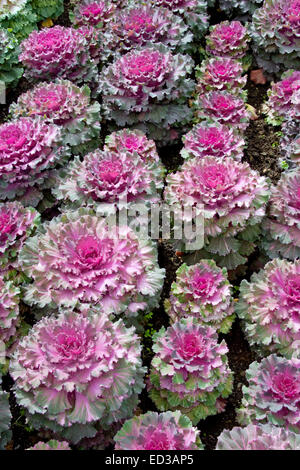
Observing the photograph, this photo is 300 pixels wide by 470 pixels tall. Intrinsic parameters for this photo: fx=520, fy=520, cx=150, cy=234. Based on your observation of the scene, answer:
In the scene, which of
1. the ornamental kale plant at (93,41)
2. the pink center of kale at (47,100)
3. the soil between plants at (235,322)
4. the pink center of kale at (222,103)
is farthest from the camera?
the ornamental kale plant at (93,41)

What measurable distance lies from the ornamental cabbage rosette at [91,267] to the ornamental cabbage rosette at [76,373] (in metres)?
0.26

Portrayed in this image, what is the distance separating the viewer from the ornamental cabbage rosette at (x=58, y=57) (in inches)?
201

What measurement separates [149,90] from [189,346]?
2510 mm

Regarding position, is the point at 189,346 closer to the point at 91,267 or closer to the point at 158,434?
the point at 158,434

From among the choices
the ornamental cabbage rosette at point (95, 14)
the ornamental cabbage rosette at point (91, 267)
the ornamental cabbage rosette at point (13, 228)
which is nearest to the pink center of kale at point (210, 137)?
the ornamental cabbage rosette at point (91, 267)

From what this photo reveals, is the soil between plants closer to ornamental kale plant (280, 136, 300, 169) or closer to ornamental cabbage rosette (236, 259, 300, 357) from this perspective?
ornamental cabbage rosette (236, 259, 300, 357)

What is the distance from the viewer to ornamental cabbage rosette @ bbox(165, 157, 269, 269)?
3.80m

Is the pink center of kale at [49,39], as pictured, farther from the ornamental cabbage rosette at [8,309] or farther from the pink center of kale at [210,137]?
the ornamental cabbage rosette at [8,309]

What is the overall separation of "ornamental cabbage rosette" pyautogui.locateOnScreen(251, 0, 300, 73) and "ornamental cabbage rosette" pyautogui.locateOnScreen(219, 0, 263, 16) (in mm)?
638

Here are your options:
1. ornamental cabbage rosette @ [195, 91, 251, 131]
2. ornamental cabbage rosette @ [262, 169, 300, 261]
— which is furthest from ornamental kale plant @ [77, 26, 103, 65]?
ornamental cabbage rosette @ [262, 169, 300, 261]

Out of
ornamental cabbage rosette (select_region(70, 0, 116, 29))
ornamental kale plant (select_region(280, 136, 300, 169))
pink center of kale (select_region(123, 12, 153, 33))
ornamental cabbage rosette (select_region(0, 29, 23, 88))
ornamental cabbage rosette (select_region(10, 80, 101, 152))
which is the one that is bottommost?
ornamental kale plant (select_region(280, 136, 300, 169))

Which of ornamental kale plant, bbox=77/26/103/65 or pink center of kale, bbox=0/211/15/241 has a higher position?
Answer: ornamental kale plant, bbox=77/26/103/65

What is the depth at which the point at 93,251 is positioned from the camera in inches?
134

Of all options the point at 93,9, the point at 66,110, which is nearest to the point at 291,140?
the point at 66,110
